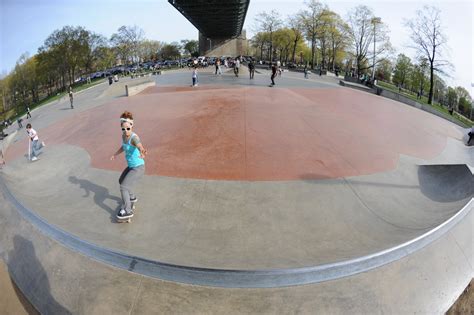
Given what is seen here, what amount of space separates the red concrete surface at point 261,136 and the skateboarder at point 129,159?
5.74ft

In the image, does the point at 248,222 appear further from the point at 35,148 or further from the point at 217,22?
the point at 217,22

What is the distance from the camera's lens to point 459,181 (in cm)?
596

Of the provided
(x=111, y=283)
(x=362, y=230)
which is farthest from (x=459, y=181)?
(x=111, y=283)

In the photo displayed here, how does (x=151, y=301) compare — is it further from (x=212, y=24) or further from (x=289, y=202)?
(x=212, y=24)

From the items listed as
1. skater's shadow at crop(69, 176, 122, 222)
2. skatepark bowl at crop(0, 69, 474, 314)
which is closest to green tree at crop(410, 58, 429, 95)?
skatepark bowl at crop(0, 69, 474, 314)

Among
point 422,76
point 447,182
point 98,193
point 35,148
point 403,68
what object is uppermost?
point 403,68

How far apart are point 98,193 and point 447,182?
25.3ft

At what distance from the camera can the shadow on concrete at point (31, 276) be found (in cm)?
362

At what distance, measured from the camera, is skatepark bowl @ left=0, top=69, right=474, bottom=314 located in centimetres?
346

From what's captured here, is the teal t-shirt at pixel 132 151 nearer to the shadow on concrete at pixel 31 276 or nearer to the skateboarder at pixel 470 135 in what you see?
the shadow on concrete at pixel 31 276

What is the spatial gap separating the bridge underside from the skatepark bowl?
5468cm

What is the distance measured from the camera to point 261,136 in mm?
8414

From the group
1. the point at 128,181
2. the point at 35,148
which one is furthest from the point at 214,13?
the point at 128,181

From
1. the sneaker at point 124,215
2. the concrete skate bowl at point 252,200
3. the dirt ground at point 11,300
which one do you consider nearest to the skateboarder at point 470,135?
the concrete skate bowl at point 252,200
